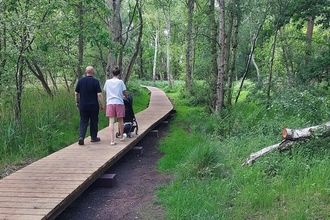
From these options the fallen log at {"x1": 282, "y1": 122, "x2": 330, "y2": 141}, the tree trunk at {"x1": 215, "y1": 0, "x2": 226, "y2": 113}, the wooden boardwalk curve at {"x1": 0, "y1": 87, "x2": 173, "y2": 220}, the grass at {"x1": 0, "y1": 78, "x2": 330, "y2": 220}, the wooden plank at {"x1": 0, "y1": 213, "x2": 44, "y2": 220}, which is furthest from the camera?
the tree trunk at {"x1": 215, "y1": 0, "x2": 226, "y2": 113}

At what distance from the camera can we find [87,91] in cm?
714

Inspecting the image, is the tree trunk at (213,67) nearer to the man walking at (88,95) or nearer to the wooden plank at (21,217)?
the man walking at (88,95)

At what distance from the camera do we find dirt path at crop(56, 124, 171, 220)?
4.80m

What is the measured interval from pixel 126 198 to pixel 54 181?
4.25 ft

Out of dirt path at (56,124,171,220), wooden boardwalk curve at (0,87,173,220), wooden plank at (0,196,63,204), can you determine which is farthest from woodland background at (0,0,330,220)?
wooden plank at (0,196,63,204)

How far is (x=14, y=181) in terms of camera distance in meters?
5.09

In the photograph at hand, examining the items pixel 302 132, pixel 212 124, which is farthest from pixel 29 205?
pixel 212 124

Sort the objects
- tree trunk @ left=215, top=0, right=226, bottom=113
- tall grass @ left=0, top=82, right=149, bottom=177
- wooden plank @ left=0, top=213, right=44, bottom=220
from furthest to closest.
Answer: tree trunk @ left=215, top=0, right=226, bottom=113 → tall grass @ left=0, top=82, right=149, bottom=177 → wooden plank @ left=0, top=213, right=44, bottom=220

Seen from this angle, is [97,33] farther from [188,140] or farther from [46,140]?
[188,140]

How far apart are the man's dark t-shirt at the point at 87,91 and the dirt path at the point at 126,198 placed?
65.0 inches

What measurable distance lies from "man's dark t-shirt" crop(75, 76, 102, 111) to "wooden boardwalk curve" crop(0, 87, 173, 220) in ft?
3.37

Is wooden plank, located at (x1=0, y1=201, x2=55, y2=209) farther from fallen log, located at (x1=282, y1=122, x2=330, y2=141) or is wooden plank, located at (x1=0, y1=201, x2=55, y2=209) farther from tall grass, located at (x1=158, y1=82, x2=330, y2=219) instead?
fallen log, located at (x1=282, y1=122, x2=330, y2=141)

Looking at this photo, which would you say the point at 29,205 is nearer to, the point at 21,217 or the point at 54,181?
the point at 21,217

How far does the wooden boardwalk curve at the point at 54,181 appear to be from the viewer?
4016 mm
